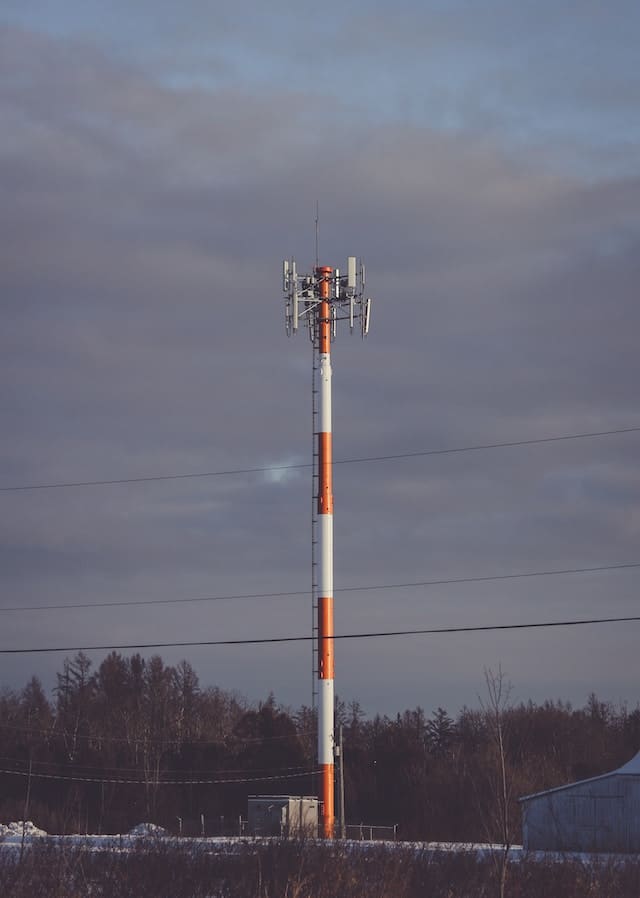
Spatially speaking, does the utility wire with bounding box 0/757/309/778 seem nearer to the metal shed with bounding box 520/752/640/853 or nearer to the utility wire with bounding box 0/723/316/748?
the utility wire with bounding box 0/723/316/748

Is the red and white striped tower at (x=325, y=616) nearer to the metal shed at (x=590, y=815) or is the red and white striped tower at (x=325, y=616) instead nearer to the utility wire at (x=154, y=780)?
the metal shed at (x=590, y=815)

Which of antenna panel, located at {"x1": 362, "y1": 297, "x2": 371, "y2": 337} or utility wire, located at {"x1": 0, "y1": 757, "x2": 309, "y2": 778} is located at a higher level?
antenna panel, located at {"x1": 362, "y1": 297, "x2": 371, "y2": 337}

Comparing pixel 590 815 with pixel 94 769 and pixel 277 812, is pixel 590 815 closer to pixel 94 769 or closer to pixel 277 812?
pixel 277 812

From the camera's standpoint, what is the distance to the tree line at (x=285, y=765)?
7044 cm

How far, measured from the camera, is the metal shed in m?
47.2

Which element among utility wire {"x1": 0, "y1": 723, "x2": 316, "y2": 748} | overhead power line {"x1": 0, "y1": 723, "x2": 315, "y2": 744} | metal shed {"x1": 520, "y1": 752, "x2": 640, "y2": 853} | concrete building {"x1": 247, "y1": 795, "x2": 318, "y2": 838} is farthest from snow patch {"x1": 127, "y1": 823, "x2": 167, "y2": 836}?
utility wire {"x1": 0, "y1": 723, "x2": 316, "y2": 748}

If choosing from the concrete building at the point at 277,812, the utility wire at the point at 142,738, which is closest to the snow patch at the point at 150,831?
the concrete building at the point at 277,812

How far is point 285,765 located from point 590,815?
1230 inches

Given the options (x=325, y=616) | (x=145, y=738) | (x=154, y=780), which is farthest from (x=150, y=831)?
(x=145, y=738)

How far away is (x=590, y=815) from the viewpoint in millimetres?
48125

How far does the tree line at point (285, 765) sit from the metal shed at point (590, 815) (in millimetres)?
12680

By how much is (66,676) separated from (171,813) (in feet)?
135

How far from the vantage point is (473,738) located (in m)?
90.5

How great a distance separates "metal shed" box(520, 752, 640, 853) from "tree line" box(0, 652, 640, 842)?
41.6 ft
